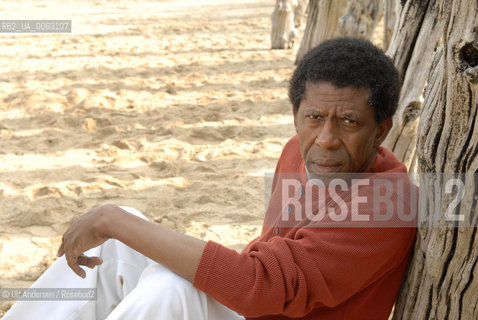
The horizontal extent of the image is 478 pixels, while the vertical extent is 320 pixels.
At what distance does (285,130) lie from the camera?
534 centimetres

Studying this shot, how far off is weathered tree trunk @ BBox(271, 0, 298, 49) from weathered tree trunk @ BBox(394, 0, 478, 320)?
662cm

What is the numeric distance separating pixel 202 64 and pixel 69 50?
6.48 ft

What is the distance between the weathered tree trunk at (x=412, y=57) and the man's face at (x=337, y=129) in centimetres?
98

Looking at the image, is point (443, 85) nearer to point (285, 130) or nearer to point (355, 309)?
point (355, 309)

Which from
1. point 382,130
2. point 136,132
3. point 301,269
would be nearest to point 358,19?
point 136,132

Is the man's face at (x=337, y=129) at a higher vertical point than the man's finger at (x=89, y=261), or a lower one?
higher

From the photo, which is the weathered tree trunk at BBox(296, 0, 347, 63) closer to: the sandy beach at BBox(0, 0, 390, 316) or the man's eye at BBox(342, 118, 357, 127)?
the sandy beach at BBox(0, 0, 390, 316)

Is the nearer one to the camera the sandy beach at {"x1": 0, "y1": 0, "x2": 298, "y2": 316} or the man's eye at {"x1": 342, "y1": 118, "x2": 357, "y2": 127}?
the man's eye at {"x1": 342, "y1": 118, "x2": 357, "y2": 127}

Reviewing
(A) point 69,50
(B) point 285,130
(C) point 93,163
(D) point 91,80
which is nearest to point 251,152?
(B) point 285,130

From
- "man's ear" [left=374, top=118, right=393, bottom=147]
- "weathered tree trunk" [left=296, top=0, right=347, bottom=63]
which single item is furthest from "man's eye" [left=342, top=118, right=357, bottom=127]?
"weathered tree trunk" [left=296, top=0, right=347, bottom=63]

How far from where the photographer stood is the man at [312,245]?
1661 mm

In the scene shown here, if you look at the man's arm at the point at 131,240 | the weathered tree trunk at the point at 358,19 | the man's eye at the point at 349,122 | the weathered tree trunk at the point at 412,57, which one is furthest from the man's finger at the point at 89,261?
the weathered tree trunk at the point at 358,19

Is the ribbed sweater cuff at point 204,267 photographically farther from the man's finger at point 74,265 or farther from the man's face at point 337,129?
the man's finger at point 74,265

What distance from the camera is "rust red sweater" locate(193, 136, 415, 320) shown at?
1.65m
